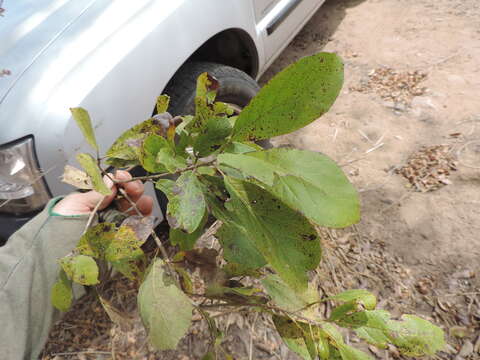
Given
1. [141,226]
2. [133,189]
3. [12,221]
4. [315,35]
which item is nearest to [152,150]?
[141,226]

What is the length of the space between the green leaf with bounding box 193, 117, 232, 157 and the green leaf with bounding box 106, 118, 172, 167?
0.14m

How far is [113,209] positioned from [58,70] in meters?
0.74

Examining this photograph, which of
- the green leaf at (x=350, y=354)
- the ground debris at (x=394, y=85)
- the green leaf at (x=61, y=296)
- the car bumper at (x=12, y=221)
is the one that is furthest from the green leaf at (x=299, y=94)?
the ground debris at (x=394, y=85)

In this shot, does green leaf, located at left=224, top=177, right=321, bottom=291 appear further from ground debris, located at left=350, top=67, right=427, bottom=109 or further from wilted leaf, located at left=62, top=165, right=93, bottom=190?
ground debris, located at left=350, top=67, right=427, bottom=109

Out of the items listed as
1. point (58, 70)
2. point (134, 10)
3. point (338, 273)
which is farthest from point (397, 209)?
point (58, 70)

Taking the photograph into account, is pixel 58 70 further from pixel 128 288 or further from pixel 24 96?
pixel 128 288

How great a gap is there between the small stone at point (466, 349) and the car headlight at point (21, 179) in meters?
1.90

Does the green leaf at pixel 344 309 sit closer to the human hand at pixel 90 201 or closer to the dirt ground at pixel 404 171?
the human hand at pixel 90 201

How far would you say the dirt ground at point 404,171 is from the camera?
1895mm

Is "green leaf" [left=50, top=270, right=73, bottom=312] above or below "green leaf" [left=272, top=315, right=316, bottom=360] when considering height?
above

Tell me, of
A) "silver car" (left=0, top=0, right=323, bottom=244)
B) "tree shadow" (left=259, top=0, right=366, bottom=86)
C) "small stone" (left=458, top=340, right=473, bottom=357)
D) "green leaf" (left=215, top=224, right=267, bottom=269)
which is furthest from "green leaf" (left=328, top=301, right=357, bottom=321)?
"tree shadow" (left=259, top=0, right=366, bottom=86)

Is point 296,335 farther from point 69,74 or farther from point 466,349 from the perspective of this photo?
point 466,349

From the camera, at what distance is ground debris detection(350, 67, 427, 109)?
10.4 feet

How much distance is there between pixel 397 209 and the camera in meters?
2.35
